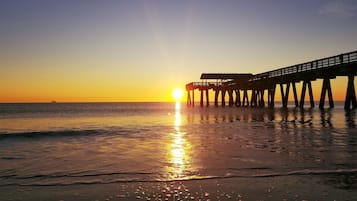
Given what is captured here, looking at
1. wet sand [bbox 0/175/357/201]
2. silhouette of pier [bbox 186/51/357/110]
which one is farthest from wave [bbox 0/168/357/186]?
silhouette of pier [bbox 186/51/357/110]

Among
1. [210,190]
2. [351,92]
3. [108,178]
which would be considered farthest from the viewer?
[351,92]

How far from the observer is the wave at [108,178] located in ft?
22.7

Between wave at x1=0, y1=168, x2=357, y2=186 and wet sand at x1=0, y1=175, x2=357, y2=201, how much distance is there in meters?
0.26

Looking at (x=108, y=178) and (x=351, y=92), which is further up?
(x=351, y=92)

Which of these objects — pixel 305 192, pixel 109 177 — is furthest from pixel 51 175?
pixel 305 192

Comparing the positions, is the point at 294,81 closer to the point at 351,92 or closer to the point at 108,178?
the point at 351,92

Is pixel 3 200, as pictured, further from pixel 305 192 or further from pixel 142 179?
pixel 305 192

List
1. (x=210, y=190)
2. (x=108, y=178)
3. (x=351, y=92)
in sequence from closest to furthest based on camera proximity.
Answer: (x=210, y=190) < (x=108, y=178) < (x=351, y=92)

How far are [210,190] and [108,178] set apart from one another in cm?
234

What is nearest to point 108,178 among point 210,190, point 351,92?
point 210,190

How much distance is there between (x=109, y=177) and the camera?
740cm

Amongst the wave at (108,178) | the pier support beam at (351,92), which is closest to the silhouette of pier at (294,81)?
the pier support beam at (351,92)

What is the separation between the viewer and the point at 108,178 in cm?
729

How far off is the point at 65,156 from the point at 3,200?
199 inches
